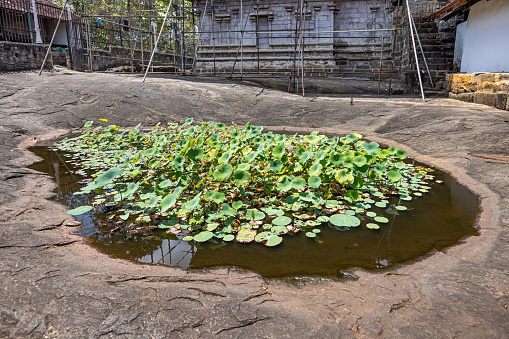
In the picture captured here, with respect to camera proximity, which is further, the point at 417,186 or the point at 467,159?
the point at 467,159

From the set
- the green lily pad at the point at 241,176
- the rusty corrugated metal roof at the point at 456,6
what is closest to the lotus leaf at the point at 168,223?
the green lily pad at the point at 241,176

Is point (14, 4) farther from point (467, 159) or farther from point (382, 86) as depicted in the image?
point (467, 159)

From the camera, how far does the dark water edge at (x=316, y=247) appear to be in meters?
2.08

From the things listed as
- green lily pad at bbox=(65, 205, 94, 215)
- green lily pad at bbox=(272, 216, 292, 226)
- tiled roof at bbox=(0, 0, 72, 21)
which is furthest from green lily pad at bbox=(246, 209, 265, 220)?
tiled roof at bbox=(0, 0, 72, 21)

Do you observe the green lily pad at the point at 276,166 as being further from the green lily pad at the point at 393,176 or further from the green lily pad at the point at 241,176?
the green lily pad at the point at 393,176

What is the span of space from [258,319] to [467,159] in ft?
12.1

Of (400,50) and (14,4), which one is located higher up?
(14,4)

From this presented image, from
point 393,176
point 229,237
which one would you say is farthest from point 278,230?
point 393,176

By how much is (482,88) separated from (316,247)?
20.6 feet

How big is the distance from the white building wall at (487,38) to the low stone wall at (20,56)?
12216 mm

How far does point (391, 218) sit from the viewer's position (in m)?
2.74

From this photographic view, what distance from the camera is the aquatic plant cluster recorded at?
2559 mm

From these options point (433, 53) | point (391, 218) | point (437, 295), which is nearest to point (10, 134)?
point (391, 218)

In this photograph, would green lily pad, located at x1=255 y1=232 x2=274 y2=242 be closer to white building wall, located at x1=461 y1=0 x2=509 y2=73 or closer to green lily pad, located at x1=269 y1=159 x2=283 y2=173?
green lily pad, located at x1=269 y1=159 x2=283 y2=173
